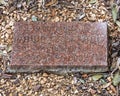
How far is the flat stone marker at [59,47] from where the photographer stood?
84.6 inches

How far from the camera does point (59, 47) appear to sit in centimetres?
219

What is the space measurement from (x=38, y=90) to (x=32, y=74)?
100 mm

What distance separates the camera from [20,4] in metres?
2.47

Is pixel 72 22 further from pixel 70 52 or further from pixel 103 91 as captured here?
pixel 103 91

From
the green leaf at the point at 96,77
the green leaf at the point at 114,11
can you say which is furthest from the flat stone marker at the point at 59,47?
the green leaf at the point at 114,11

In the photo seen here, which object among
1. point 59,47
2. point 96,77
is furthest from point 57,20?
point 96,77

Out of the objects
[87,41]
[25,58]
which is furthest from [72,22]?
[25,58]

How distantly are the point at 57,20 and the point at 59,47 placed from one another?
0.23m

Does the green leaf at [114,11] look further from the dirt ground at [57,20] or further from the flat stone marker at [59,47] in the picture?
the flat stone marker at [59,47]

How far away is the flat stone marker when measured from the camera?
2.15 metres

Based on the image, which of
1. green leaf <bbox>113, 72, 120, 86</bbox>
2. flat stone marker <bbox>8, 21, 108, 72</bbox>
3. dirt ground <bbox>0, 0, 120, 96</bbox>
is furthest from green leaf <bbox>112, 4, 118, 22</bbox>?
green leaf <bbox>113, 72, 120, 86</bbox>

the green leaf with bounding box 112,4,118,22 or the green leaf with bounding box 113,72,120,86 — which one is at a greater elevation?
the green leaf with bounding box 112,4,118,22

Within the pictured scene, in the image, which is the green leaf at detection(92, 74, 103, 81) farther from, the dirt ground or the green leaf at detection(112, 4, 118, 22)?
the green leaf at detection(112, 4, 118, 22)

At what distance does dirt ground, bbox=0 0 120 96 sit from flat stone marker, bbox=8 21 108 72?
0.15ft
